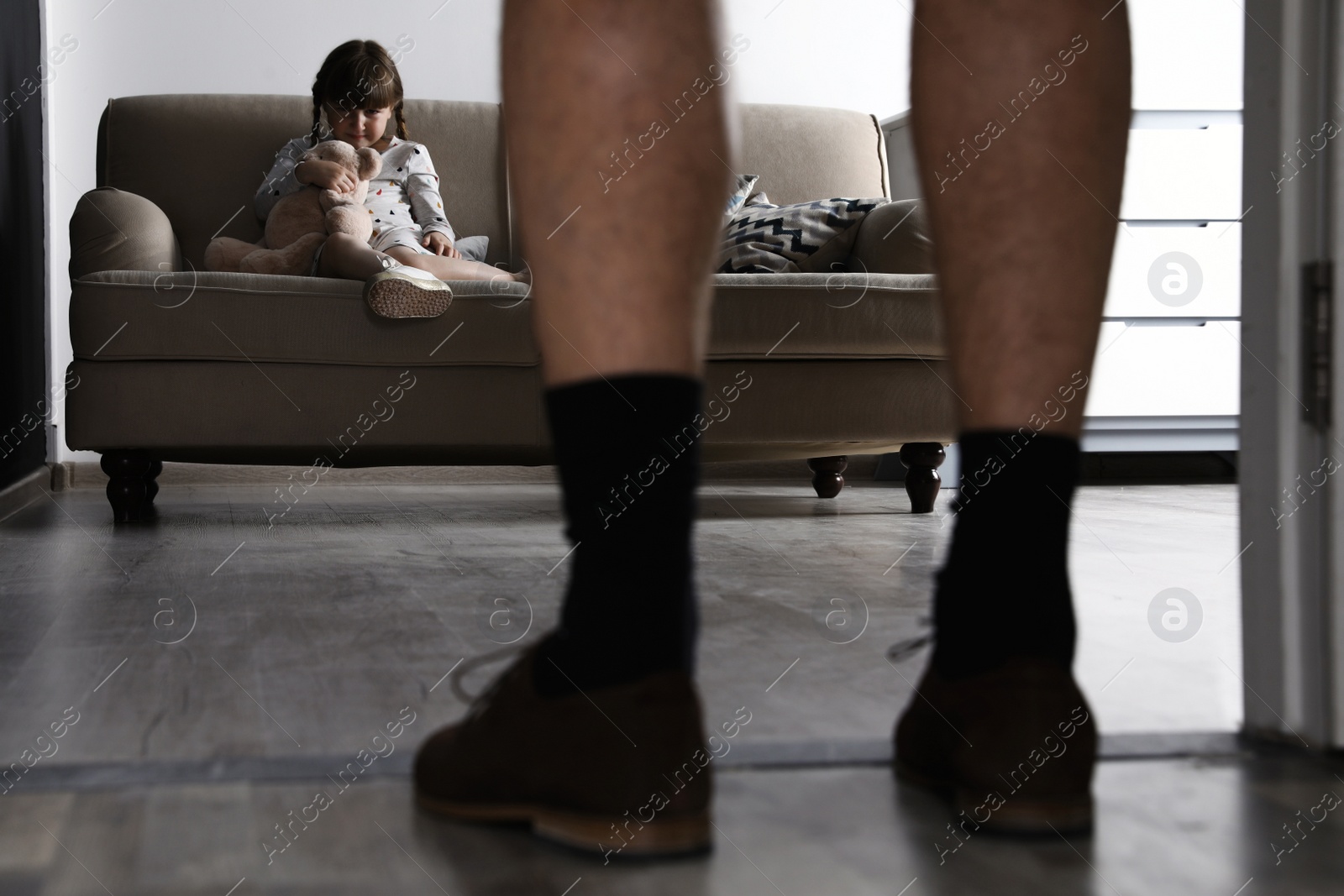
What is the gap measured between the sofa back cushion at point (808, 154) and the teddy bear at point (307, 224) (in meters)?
1.02

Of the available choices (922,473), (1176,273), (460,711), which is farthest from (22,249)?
(1176,273)

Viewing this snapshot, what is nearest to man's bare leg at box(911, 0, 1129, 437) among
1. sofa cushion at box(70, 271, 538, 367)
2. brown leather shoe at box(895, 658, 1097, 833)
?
brown leather shoe at box(895, 658, 1097, 833)

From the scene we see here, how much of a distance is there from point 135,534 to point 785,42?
8.43 ft

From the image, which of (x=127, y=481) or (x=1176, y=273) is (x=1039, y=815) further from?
(x=1176, y=273)

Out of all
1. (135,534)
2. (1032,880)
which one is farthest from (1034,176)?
(135,534)

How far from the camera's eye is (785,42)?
350 centimetres

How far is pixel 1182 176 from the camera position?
2.86m

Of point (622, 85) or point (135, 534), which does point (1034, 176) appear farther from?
point (135, 534)

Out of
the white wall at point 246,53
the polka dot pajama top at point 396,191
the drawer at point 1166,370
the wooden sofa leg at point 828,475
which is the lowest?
the wooden sofa leg at point 828,475

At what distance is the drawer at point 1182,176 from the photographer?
9.37 feet

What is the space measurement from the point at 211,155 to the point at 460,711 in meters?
2.38

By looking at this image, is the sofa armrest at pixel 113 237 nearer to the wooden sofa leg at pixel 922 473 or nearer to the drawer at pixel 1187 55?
the wooden sofa leg at pixel 922 473

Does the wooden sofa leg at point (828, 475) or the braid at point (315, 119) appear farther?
the wooden sofa leg at point (828, 475)

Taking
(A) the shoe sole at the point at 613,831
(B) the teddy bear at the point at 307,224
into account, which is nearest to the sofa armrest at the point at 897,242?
(B) the teddy bear at the point at 307,224
